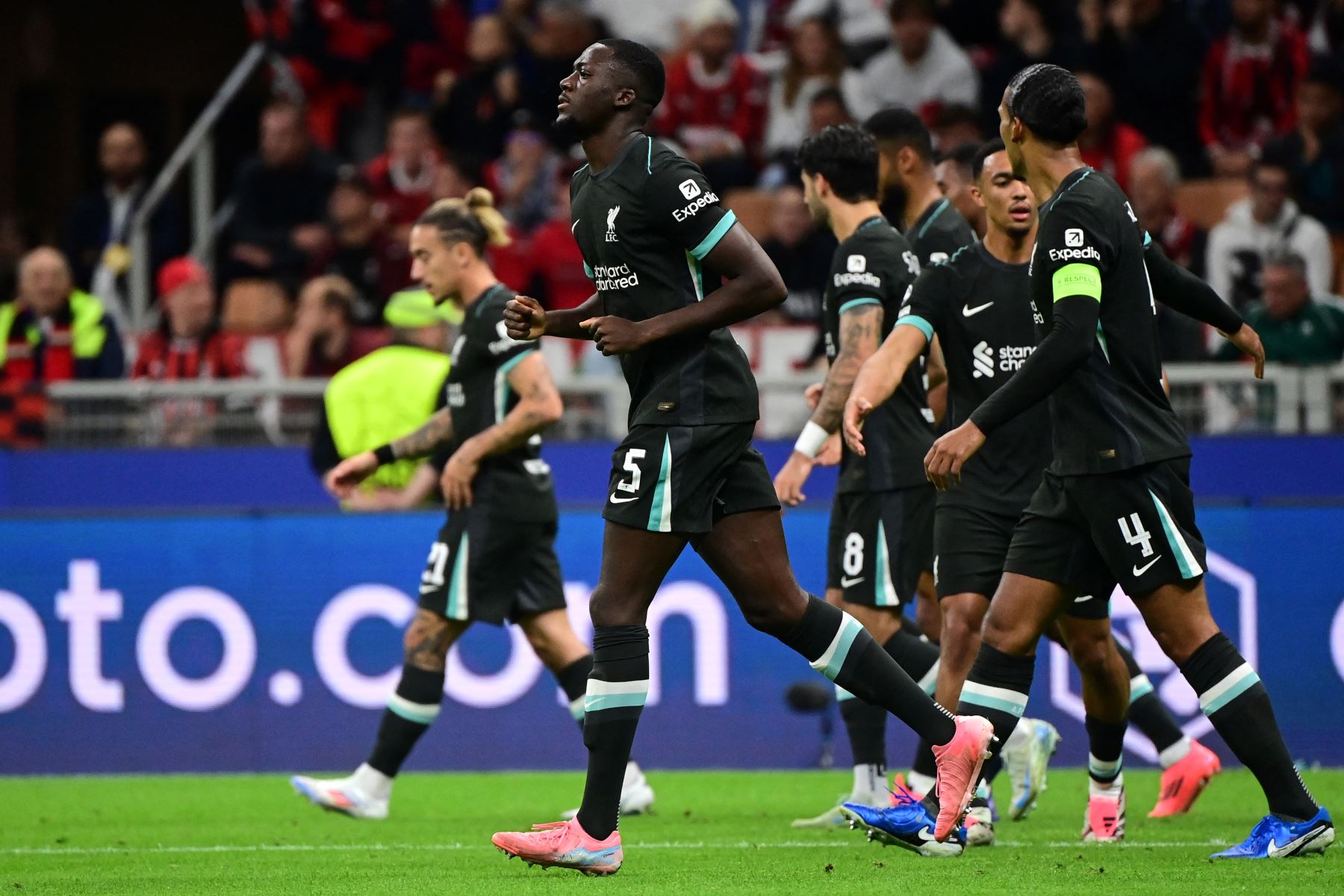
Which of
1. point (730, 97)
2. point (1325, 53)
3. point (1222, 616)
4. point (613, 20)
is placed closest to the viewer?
point (1222, 616)

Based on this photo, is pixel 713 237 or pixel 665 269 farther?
pixel 665 269

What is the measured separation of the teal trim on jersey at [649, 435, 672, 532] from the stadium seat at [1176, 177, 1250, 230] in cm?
885

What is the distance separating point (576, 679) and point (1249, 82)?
8.46 meters

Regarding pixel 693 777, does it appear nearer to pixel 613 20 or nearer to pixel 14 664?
pixel 14 664

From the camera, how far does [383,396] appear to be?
420 inches

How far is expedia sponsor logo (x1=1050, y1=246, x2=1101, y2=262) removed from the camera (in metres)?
5.97

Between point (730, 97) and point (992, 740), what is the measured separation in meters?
10.1

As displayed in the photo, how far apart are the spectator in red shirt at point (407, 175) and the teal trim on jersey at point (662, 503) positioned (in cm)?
1017

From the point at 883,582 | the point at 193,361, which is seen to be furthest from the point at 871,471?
the point at 193,361

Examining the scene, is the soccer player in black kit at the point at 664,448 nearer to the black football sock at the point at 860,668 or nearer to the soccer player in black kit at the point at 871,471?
the black football sock at the point at 860,668

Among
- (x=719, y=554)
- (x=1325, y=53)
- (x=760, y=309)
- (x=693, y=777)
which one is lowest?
(x=693, y=777)

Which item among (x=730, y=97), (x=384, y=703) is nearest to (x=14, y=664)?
(x=384, y=703)

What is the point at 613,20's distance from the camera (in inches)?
687

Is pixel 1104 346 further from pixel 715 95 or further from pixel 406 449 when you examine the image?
pixel 715 95
